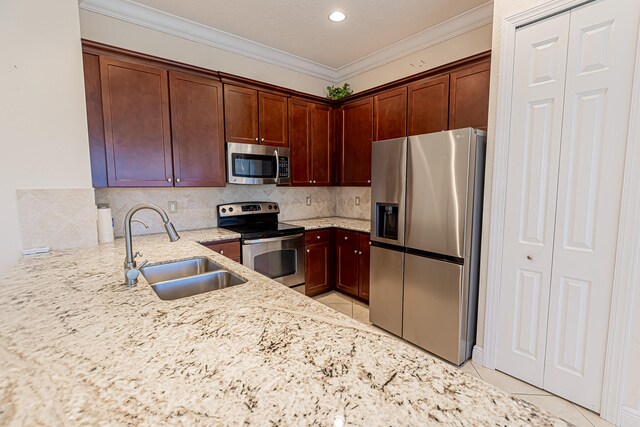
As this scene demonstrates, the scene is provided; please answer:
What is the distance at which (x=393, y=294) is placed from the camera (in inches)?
103

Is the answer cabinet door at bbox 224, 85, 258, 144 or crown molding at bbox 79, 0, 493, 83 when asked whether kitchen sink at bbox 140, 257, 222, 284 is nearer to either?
cabinet door at bbox 224, 85, 258, 144

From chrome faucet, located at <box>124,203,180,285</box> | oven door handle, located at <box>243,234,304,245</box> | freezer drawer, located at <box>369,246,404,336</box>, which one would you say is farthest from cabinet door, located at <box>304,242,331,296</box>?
chrome faucet, located at <box>124,203,180,285</box>

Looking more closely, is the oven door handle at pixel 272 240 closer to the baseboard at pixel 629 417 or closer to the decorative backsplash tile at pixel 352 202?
the decorative backsplash tile at pixel 352 202

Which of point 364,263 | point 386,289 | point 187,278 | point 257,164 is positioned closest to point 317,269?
point 364,263

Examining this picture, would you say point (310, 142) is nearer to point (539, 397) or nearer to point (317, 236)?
point (317, 236)

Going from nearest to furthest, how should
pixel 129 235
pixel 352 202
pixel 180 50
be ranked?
pixel 129 235 < pixel 180 50 < pixel 352 202

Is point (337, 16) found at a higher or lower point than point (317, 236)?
higher

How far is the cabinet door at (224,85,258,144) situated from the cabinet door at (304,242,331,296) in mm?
1385

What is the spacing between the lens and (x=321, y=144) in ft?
11.9

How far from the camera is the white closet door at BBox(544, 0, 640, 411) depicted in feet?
5.12

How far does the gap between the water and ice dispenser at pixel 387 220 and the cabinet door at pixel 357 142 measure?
73 cm

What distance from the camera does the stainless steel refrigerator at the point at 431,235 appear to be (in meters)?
2.12

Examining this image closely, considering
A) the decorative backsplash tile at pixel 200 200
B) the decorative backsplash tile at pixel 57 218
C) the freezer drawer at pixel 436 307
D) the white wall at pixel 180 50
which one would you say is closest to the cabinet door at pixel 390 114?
the white wall at pixel 180 50

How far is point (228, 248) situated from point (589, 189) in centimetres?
266
